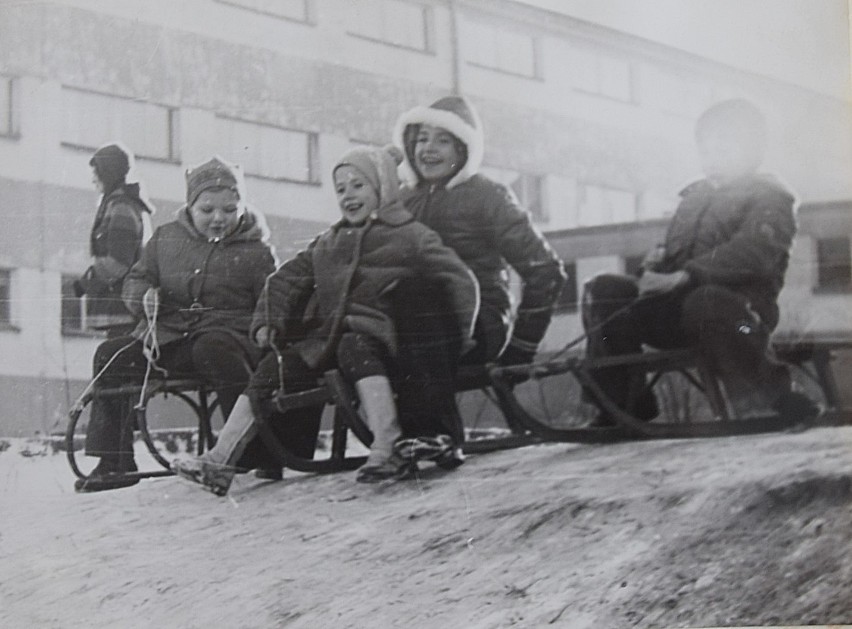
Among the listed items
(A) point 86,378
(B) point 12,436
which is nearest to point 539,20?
(A) point 86,378

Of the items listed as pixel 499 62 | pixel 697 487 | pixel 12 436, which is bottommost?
pixel 697 487

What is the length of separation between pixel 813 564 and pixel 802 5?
57.3 inches

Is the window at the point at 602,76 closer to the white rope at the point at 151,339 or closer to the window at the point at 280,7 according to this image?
the window at the point at 280,7

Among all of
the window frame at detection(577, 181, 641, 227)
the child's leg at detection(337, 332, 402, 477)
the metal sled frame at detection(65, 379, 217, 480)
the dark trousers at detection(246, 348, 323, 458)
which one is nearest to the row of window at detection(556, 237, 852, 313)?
the window frame at detection(577, 181, 641, 227)

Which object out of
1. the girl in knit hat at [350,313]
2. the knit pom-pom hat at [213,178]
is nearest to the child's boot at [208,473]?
the girl in knit hat at [350,313]

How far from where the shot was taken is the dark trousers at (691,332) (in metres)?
2.93

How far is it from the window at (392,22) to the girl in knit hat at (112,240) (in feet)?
2.30

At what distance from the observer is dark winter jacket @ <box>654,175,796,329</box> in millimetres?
2955

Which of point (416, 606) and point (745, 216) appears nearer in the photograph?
point (416, 606)

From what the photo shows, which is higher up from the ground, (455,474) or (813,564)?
(455,474)

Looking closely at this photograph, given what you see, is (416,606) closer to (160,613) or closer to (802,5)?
(160,613)

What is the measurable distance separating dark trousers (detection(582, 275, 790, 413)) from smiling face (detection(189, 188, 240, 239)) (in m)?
0.93

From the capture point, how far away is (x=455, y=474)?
2906 millimetres

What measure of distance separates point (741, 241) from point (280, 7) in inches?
53.0
